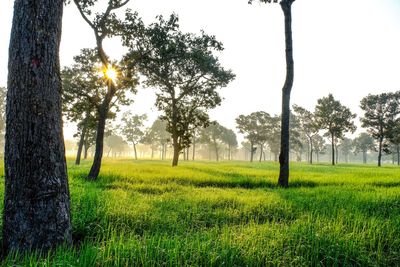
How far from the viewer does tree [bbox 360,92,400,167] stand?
51.2 m

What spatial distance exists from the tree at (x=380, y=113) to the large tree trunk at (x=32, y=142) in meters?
61.6

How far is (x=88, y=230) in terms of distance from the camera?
192 inches

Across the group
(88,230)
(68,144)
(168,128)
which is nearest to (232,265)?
(88,230)

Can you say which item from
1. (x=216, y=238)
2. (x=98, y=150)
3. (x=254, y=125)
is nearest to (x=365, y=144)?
(x=254, y=125)

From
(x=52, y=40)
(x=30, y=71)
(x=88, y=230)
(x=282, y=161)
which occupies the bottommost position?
(x=88, y=230)

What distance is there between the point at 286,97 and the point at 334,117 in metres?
48.1

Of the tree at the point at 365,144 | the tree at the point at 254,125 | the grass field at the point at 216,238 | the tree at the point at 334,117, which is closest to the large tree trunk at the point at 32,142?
the grass field at the point at 216,238

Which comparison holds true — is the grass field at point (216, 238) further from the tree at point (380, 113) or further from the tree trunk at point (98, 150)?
the tree at point (380, 113)

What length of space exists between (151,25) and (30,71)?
12.2 m

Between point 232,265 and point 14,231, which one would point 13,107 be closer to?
point 14,231

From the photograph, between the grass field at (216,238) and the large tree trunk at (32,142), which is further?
the large tree trunk at (32,142)

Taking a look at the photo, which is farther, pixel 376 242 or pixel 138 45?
pixel 138 45

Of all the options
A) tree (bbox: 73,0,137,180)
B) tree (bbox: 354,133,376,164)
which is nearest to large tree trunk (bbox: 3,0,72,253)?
tree (bbox: 73,0,137,180)

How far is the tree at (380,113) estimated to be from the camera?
168ft
